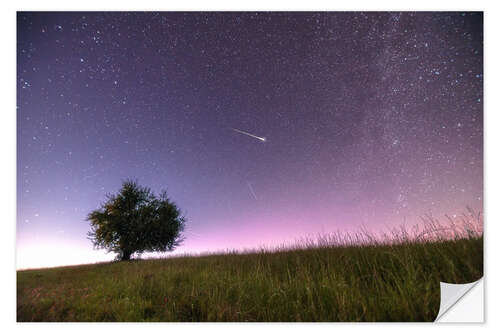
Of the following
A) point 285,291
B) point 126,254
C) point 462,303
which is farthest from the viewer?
point 126,254

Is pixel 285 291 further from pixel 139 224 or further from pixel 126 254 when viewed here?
pixel 139 224

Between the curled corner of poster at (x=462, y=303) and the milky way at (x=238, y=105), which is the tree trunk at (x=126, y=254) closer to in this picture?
the milky way at (x=238, y=105)

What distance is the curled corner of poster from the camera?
7.70ft

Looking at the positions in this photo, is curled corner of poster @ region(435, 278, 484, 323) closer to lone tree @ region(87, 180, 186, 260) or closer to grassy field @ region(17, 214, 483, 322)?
grassy field @ region(17, 214, 483, 322)

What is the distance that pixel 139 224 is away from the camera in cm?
575

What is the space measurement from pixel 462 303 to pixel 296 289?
1.93m

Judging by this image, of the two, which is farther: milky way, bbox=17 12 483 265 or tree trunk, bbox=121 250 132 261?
tree trunk, bbox=121 250 132 261

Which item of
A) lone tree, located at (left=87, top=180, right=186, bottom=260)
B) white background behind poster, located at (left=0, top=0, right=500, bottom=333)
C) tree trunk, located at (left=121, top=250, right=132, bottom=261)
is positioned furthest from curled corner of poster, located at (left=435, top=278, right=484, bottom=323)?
tree trunk, located at (left=121, top=250, right=132, bottom=261)

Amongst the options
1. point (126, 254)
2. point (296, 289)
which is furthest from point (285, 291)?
point (126, 254)

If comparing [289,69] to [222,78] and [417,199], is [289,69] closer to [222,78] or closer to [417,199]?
[222,78]

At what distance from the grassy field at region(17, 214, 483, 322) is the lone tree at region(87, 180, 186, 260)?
1761mm

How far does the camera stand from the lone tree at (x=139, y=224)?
4871mm

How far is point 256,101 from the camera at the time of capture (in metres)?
4.09
